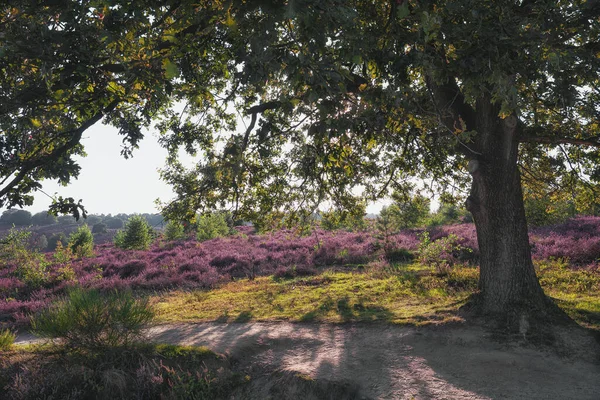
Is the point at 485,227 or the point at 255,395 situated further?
the point at 485,227

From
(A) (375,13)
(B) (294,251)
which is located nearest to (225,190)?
(A) (375,13)

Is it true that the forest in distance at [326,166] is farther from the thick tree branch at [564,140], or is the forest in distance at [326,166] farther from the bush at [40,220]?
the bush at [40,220]

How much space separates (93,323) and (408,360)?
18.7 ft

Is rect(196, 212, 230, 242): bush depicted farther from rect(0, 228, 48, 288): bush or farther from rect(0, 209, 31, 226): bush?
rect(0, 209, 31, 226): bush

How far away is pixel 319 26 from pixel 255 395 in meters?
5.16

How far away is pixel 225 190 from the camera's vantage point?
855 cm

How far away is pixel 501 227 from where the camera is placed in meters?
7.24

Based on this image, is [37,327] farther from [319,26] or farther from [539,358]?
[539,358]

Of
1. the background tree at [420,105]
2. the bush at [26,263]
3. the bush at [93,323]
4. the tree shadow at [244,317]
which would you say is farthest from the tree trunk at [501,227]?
the bush at [26,263]

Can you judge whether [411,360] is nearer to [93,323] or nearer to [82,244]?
[93,323]

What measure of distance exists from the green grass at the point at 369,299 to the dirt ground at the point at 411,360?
0.85 meters

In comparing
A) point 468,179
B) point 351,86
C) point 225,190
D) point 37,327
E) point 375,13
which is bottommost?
point 37,327

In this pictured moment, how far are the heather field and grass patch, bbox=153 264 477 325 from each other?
0.09 feet

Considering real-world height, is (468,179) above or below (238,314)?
above
